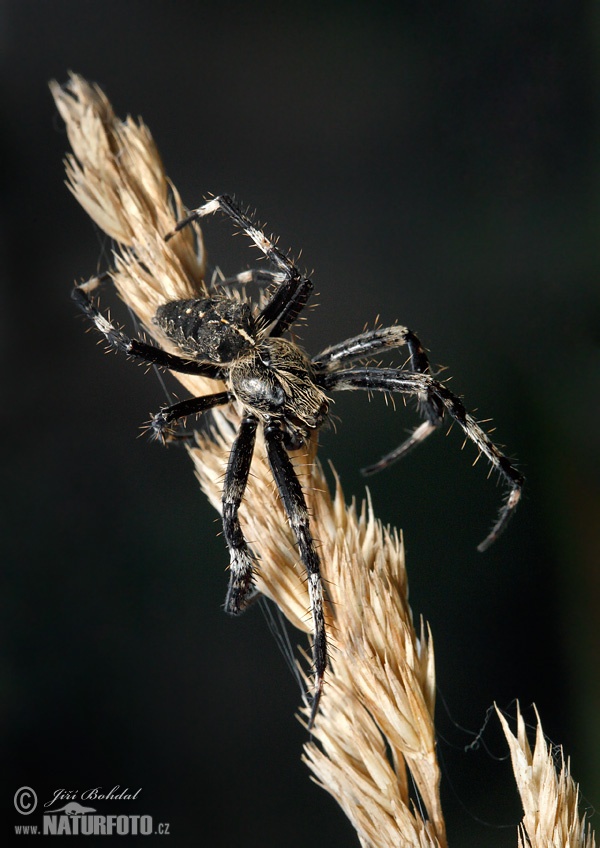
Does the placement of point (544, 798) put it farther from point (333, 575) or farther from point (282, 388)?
point (282, 388)

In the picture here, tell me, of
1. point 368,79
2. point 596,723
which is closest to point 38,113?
point 368,79

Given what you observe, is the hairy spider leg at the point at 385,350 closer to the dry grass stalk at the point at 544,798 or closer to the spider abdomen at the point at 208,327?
the spider abdomen at the point at 208,327

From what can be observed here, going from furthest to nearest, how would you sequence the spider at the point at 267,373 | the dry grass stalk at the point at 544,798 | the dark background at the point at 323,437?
1. the dark background at the point at 323,437
2. the spider at the point at 267,373
3. the dry grass stalk at the point at 544,798

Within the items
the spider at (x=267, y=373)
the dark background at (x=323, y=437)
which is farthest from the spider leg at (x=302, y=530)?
the dark background at (x=323, y=437)

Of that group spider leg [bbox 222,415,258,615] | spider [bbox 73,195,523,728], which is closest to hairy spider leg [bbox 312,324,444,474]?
spider [bbox 73,195,523,728]

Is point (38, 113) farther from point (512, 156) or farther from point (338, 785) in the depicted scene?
point (338, 785)

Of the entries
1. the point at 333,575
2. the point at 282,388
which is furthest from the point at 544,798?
the point at 282,388
